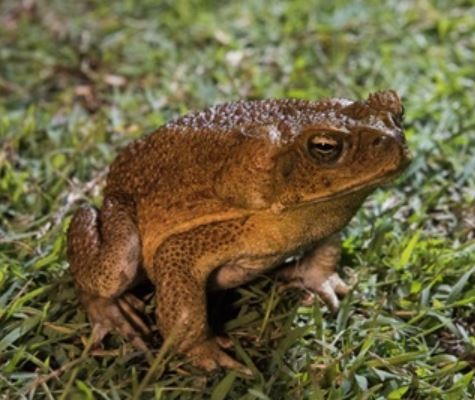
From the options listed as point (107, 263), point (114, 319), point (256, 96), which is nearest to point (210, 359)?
point (114, 319)

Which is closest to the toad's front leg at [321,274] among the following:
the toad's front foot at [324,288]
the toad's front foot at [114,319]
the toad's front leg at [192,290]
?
the toad's front foot at [324,288]

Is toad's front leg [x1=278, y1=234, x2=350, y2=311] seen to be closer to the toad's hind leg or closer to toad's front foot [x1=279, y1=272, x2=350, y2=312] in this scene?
toad's front foot [x1=279, y1=272, x2=350, y2=312]

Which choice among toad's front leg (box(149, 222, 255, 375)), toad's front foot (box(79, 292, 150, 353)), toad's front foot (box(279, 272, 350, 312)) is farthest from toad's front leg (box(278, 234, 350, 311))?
toad's front foot (box(79, 292, 150, 353))

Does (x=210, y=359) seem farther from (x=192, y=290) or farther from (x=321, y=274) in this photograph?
(x=321, y=274)

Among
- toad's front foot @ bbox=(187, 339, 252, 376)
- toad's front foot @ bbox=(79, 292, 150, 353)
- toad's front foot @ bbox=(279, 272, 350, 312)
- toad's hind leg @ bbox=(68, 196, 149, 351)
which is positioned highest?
toad's hind leg @ bbox=(68, 196, 149, 351)

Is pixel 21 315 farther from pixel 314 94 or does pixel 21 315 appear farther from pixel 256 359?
Answer: pixel 314 94

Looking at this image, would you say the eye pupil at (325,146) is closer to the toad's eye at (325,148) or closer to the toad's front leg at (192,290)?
the toad's eye at (325,148)

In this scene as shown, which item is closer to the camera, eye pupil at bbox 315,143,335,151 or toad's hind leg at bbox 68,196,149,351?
eye pupil at bbox 315,143,335,151
